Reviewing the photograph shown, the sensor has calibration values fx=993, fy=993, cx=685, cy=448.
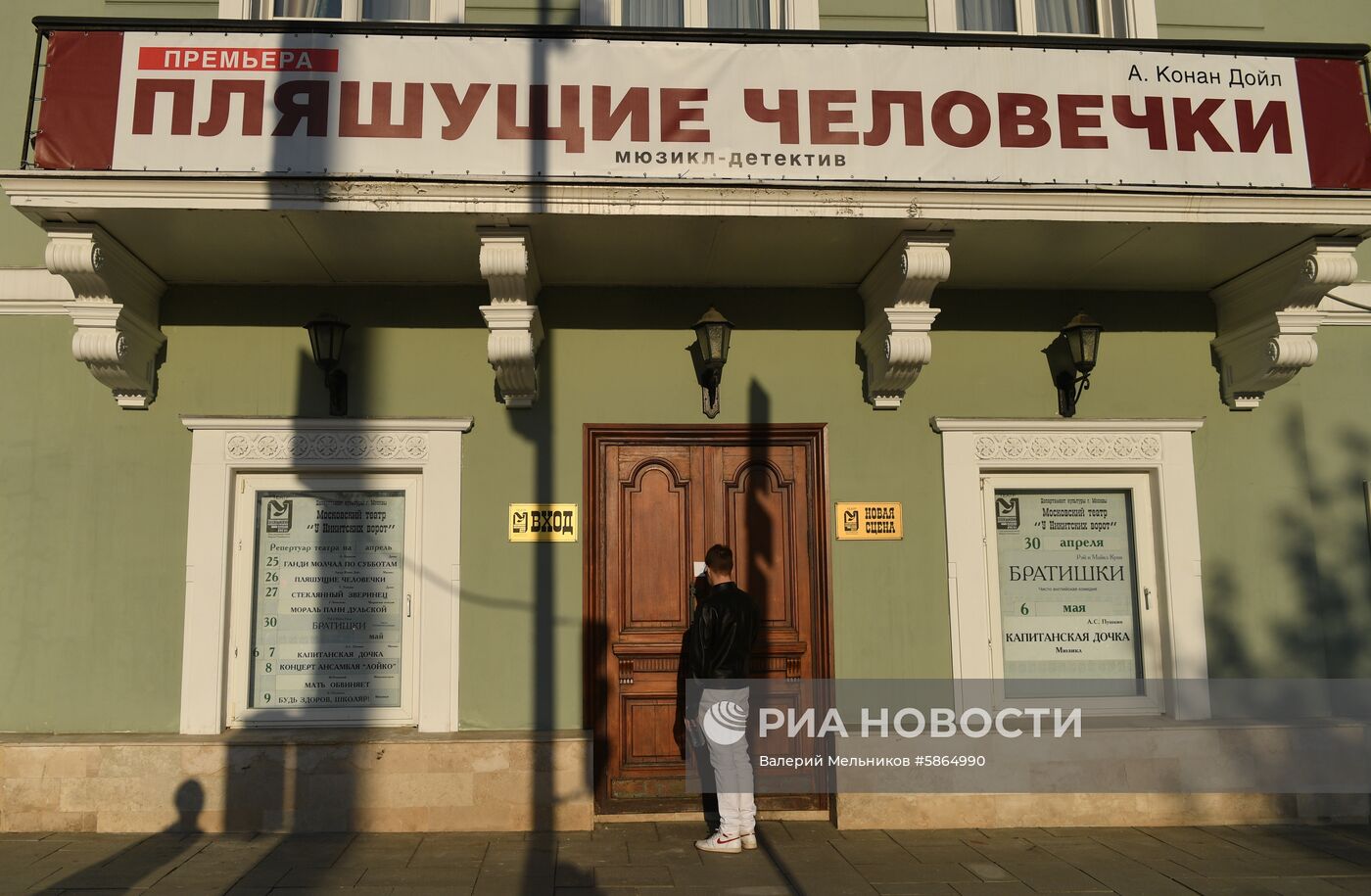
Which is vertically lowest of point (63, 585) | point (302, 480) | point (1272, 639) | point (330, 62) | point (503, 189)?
point (1272, 639)

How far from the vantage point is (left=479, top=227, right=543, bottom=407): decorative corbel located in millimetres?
6039

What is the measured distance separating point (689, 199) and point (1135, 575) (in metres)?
4.19

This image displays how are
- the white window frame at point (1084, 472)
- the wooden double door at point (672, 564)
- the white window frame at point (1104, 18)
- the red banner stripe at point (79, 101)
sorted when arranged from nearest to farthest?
1. the red banner stripe at point (79, 101)
2. the wooden double door at point (672, 564)
3. the white window frame at point (1084, 472)
4. the white window frame at point (1104, 18)

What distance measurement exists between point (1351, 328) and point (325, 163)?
284 inches

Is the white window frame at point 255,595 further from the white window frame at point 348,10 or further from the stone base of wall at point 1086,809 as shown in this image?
the white window frame at point 348,10

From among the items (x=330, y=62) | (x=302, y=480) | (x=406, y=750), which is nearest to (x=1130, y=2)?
(x=330, y=62)

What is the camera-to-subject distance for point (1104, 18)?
7.48 m

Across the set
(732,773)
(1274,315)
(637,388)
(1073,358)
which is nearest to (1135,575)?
(1073,358)

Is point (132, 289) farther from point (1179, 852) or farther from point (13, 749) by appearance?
point (1179, 852)

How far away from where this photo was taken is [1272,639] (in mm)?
7012

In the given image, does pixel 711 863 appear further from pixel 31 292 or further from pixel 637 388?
pixel 31 292

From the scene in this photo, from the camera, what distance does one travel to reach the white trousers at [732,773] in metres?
5.96

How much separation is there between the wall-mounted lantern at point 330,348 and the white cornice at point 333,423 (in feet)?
0.36

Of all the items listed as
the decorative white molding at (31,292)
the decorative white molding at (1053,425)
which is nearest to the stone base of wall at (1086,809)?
the decorative white molding at (1053,425)
